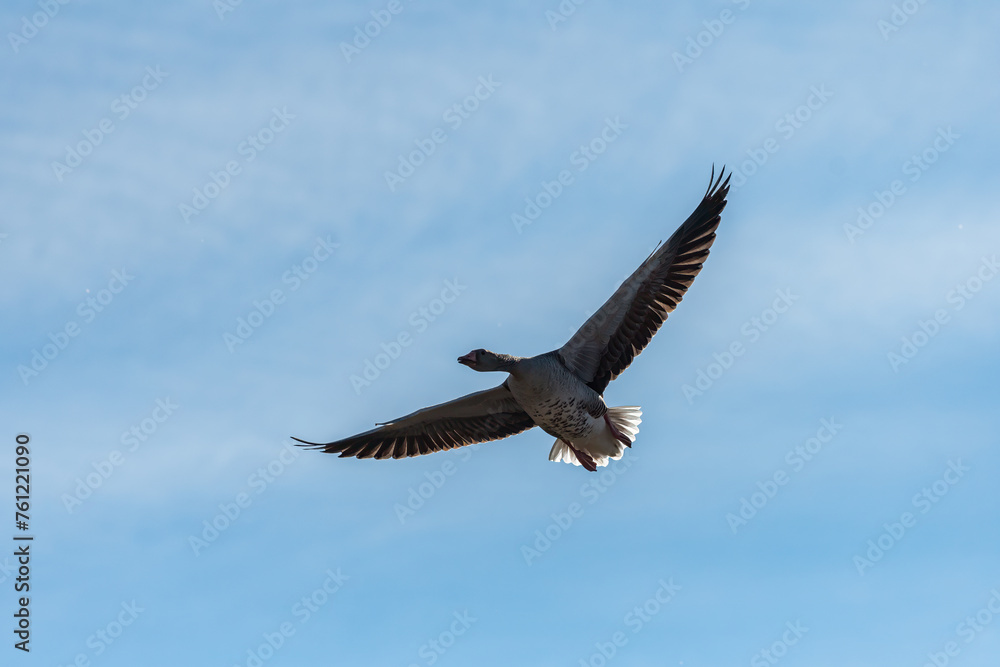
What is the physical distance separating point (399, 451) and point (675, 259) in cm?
555

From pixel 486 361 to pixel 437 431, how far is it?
2.67 metres

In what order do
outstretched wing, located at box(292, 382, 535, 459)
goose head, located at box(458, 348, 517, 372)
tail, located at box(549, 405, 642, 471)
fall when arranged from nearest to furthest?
goose head, located at box(458, 348, 517, 372) → tail, located at box(549, 405, 642, 471) → outstretched wing, located at box(292, 382, 535, 459)

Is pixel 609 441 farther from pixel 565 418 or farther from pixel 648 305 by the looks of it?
pixel 648 305

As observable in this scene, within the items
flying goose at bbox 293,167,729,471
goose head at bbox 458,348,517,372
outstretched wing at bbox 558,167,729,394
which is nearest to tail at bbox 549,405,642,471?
flying goose at bbox 293,167,729,471

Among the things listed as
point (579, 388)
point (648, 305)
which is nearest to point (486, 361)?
point (579, 388)

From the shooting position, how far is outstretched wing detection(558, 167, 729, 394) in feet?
60.3

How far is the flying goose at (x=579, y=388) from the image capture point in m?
18.0

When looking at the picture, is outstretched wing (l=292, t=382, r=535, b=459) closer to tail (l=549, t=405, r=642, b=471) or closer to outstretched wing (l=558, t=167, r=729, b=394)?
tail (l=549, t=405, r=642, b=471)

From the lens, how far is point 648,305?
18578 millimetres

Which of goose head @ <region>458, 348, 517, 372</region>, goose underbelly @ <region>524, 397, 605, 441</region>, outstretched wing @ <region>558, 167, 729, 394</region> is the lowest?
goose underbelly @ <region>524, 397, 605, 441</region>

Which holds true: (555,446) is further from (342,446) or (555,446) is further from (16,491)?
(16,491)

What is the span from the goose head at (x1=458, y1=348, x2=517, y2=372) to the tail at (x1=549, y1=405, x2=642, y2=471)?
207 centimetres

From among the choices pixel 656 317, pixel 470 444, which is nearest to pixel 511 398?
pixel 470 444

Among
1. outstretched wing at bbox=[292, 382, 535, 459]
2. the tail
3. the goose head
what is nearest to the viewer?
the goose head
